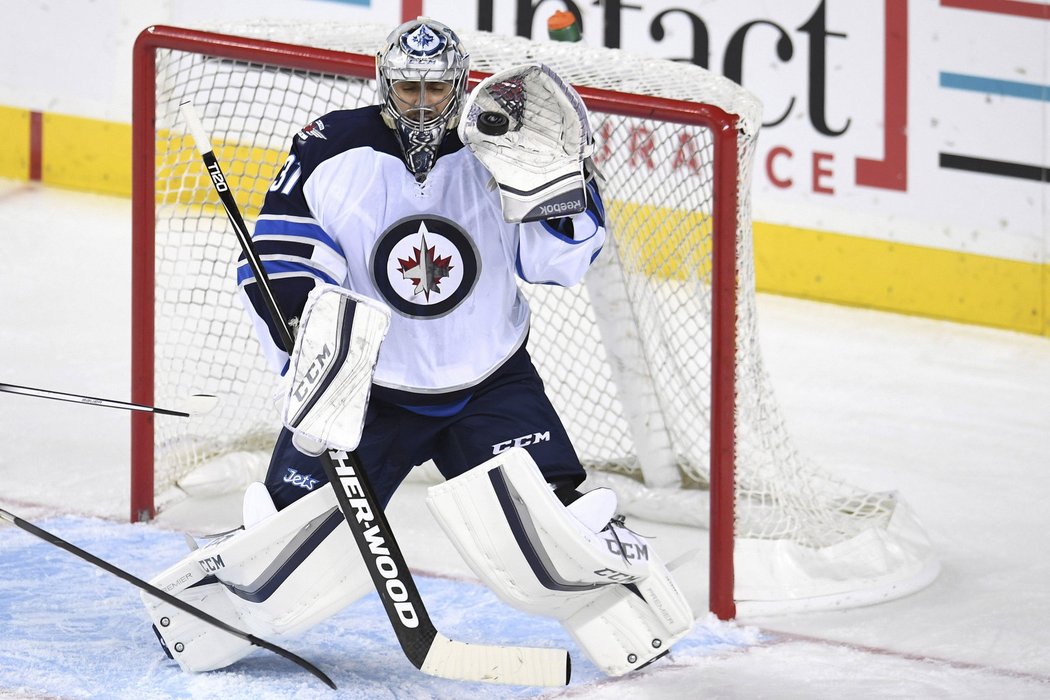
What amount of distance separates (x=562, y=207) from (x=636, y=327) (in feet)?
3.94

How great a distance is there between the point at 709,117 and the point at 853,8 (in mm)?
2341

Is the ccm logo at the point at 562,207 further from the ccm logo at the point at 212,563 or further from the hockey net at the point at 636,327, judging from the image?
the ccm logo at the point at 212,563

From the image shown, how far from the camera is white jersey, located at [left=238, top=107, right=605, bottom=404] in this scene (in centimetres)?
268

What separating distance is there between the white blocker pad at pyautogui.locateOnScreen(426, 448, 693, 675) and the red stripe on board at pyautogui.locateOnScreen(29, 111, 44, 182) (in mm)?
4325

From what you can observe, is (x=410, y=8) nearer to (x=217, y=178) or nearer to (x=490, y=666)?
(x=217, y=178)

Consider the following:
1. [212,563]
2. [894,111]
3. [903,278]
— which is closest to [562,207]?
[212,563]

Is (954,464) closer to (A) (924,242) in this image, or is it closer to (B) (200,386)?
(A) (924,242)

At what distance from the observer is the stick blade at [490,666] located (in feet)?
8.87

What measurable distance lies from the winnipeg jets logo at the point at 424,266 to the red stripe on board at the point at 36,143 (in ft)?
13.7

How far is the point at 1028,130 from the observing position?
16.8 ft

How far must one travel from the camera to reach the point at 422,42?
2.61 meters

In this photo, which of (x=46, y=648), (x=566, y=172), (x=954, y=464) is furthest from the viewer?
(x=954, y=464)

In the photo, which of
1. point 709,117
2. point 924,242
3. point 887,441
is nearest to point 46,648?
point 709,117

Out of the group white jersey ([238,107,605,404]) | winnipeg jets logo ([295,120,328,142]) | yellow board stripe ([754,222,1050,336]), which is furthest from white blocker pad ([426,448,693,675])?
yellow board stripe ([754,222,1050,336])
